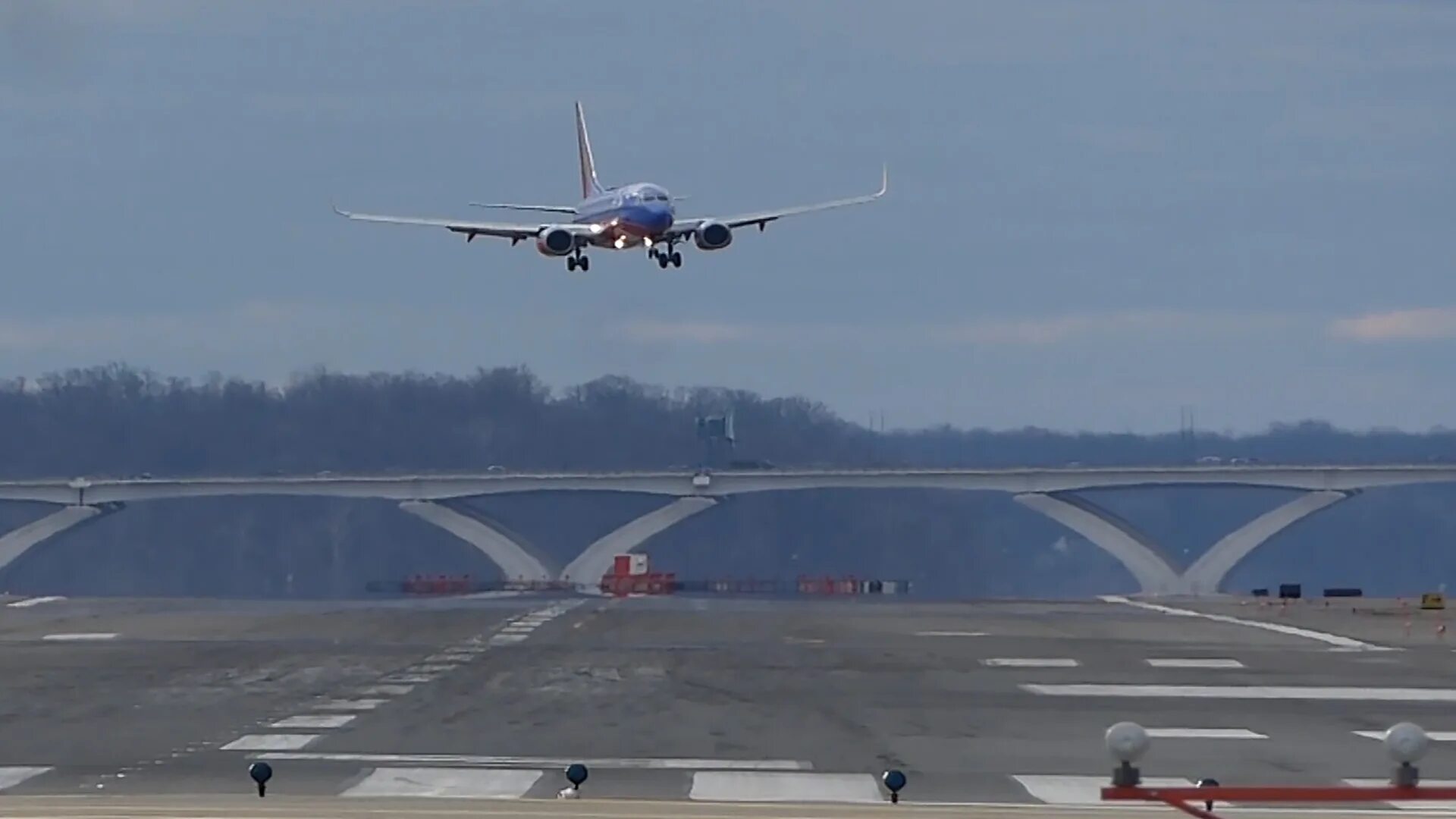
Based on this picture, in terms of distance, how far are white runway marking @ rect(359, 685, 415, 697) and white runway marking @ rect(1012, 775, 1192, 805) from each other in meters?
15.9

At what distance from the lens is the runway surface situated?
1073 inches

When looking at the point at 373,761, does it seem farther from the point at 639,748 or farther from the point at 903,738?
the point at 903,738

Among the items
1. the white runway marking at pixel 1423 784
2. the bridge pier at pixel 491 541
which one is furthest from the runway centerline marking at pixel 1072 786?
the bridge pier at pixel 491 541

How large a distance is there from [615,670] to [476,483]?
11374cm

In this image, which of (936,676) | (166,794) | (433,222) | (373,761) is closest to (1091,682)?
(936,676)

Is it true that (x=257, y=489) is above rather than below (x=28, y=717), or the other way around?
above

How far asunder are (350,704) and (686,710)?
5.63 metres

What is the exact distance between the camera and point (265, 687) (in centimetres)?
4275

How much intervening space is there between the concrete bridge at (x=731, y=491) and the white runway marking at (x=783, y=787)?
388 ft

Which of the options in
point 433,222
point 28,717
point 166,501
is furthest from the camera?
point 166,501

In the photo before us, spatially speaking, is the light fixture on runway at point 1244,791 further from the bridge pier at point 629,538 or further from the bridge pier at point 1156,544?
the bridge pier at point 629,538

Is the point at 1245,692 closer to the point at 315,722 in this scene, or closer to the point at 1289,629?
the point at 315,722

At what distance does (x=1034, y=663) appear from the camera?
51406 millimetres

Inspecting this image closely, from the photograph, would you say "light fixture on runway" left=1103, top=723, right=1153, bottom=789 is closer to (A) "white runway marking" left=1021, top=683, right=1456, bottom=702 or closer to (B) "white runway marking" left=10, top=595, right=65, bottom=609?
(A) "white runway marking" left=1021, top=683, right=1456, bottom=702
